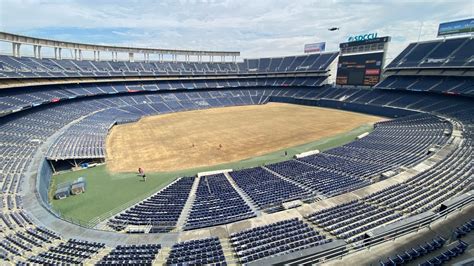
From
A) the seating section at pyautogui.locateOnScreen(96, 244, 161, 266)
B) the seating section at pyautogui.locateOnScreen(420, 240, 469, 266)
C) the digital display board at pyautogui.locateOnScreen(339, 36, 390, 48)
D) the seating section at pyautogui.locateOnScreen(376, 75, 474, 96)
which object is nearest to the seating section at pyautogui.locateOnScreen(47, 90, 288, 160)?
the seating section at pyautogui.locateOnScreen(96, 244, 161, 266)

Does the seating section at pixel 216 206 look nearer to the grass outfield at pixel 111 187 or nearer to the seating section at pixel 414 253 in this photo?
the grass outfield at pixel 111 187

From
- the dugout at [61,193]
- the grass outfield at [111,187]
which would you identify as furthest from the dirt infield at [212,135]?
the dugout at [61,193]

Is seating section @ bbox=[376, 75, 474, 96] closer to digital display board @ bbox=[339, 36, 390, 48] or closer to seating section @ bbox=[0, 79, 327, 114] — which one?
digital display board @ bbox=[339, 36, 390, 48]

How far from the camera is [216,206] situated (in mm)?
22938

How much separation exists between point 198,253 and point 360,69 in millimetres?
81840

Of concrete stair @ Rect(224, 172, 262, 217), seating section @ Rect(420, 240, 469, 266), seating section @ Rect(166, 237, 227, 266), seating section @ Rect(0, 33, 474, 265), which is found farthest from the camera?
concrete stair @ Rect(224, 172, 262, 217)

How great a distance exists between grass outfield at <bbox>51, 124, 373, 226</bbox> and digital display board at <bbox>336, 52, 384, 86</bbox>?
48.5 meters

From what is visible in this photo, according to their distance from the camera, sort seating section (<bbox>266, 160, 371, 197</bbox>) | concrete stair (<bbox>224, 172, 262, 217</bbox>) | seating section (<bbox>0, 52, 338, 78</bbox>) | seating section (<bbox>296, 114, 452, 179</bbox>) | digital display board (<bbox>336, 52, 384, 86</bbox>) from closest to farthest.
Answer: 1. concrete stair (<bbox>224, 172, 262, 217</bbox>)
2. seating section (<bbox>266, 160, 371, 197</bbox>)
3. seating section (<bbox>296, 114, 452, 179</bbox>)
4. seating section (<bbox>0, 52, 338, 78</bbox>)
5. digital display board (<bbox>336, 52, 384, 86</bbox>)

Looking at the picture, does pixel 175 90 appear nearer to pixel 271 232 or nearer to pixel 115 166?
pixel 115 166

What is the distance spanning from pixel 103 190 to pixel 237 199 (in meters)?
17.1

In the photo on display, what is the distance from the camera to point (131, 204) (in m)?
25.4

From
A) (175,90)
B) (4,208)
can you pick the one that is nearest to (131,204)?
(4,208)

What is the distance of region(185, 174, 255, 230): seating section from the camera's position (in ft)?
66.5

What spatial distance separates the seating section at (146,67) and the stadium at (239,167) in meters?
0.88
